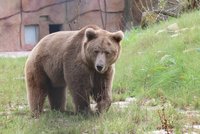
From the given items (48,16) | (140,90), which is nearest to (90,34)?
(140,90)

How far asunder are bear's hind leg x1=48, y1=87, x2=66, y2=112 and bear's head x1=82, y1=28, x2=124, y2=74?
0.95m

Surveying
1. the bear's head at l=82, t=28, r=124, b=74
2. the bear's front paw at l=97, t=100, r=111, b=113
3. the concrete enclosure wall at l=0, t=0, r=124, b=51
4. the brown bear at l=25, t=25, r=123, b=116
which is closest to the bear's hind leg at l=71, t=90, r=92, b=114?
the brown bear at l=25, t=25, r=123, b=116

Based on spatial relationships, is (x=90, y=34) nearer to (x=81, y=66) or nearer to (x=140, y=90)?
(x=81, y=66)

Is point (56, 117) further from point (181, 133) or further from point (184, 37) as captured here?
point (184, 37)

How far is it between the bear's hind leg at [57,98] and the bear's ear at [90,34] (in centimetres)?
106

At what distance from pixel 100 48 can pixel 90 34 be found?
0.62ft

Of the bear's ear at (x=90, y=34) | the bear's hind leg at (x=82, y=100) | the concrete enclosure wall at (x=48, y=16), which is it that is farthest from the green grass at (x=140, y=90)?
the concrete enclosure wall at (x=48, y=16)

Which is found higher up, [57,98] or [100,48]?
[100,48]

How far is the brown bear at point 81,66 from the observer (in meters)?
5.42

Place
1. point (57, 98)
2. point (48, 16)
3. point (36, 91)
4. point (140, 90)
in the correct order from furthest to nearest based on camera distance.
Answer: point (48, 16) < point (140, 90) < point (57, 98) < point (36, 91)

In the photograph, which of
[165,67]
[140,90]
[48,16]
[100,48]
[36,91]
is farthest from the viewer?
[48,16]

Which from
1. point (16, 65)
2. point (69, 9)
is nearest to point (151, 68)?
point (16, 65)

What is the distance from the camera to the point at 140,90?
6691 millimetres

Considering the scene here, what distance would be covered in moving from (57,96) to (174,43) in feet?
8.88
